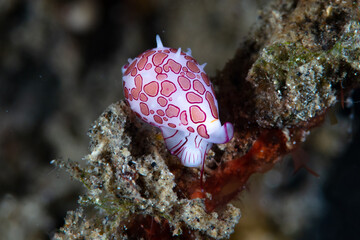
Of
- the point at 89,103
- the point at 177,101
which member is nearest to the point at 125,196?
the point at 177,101

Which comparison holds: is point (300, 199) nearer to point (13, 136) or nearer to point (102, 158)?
point (102, 158)

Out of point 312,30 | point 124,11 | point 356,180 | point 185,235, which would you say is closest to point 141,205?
point 185,235

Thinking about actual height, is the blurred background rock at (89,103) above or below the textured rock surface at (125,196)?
above

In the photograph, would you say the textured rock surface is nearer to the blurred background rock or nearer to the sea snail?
the sea snail

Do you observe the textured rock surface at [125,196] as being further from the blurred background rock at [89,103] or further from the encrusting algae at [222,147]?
the blurred background rock at [89,103]

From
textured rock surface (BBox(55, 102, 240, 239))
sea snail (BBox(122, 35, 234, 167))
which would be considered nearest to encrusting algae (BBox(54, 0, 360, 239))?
textured rock surface (BBox(55, 102, 240, 239))

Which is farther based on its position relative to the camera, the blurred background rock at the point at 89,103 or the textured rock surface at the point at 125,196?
the blurred background rock at the point at 89,103

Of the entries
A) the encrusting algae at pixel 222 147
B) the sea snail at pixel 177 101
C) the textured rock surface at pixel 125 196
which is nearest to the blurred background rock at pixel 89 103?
the encrusting algae at pixel 222 147
